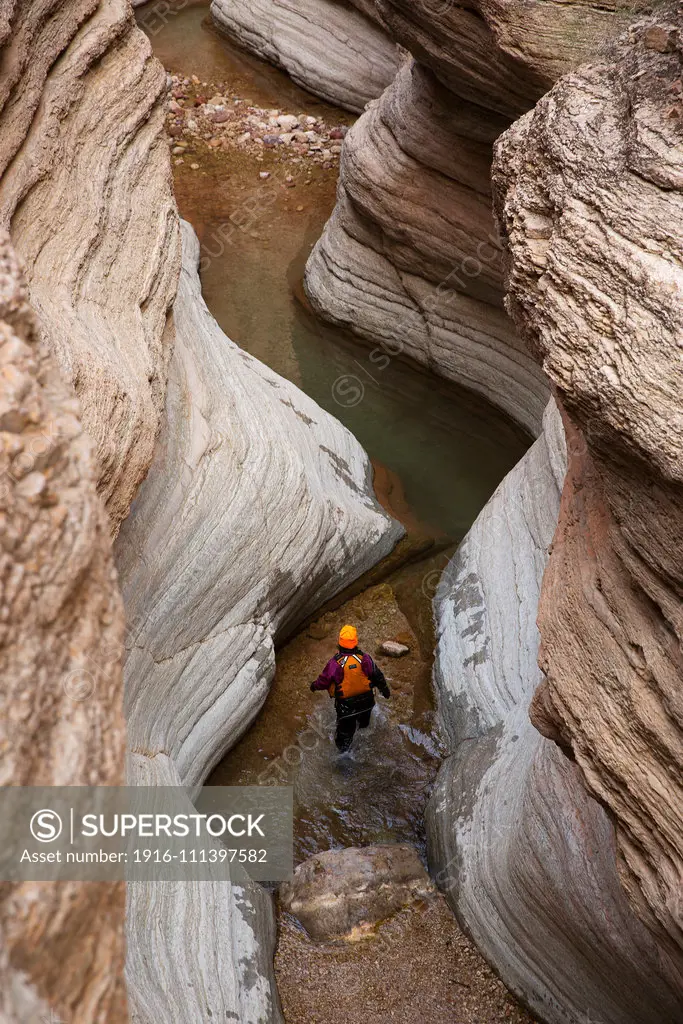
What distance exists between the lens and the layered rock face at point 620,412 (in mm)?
3588

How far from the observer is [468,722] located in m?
6.50

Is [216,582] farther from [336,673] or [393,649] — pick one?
[393,649]

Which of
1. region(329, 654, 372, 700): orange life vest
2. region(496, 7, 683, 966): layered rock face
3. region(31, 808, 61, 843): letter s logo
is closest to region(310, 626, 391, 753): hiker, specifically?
region(329, 654, 372, 700): orange life vest

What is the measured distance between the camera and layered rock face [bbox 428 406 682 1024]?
181 inches

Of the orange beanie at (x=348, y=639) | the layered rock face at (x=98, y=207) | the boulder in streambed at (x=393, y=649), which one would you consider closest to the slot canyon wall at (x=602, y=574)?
the orange beanie at (x=348, y=639)

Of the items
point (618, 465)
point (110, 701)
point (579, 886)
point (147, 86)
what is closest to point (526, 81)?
point (147, 86)

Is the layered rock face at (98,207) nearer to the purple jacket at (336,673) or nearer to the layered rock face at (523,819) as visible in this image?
the purple jacket at (336,673)

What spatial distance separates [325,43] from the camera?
13.1 meters

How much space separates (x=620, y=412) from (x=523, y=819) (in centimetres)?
269

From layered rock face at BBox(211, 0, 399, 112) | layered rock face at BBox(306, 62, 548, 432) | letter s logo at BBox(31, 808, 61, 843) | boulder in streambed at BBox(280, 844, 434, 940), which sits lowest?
letter s logo at BBox(31, 808, 61, 843)

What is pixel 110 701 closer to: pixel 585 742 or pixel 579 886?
pixel 585 742

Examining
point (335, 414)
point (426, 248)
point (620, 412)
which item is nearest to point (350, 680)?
point (620, 412)

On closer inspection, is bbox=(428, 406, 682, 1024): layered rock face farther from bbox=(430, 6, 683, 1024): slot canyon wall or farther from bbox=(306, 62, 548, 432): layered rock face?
bbox=(306, 62, 548, 432): layered rock face

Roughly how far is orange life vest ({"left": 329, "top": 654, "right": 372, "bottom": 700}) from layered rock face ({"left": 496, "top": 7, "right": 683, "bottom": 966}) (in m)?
2.07
